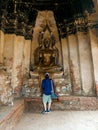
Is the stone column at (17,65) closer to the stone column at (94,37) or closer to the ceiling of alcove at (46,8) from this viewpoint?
the ceiling of alcove at (46,8)

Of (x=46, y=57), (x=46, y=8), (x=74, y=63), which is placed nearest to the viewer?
(x=74, y=63)

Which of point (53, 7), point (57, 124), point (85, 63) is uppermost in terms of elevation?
point (53, 7)

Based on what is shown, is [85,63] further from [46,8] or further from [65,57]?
[46,8]

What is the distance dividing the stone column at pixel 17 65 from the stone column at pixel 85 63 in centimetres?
231

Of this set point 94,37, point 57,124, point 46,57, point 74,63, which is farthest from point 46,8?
point 57,124

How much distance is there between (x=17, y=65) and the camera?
21.9 feet

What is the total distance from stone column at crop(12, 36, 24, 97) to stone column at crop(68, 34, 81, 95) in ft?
6.51

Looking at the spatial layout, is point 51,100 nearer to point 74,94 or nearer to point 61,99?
point 61,99

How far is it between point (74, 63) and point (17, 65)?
2.26 metres

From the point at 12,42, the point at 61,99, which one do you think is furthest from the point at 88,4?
the point at 61,99

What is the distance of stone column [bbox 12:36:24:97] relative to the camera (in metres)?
6.52

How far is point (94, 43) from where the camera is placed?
6.27 meters

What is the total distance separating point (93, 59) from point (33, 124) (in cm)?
328

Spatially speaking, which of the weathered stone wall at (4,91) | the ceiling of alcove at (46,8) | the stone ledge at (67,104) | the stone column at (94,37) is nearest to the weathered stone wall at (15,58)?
the ceiling of alcove at (46,8)
